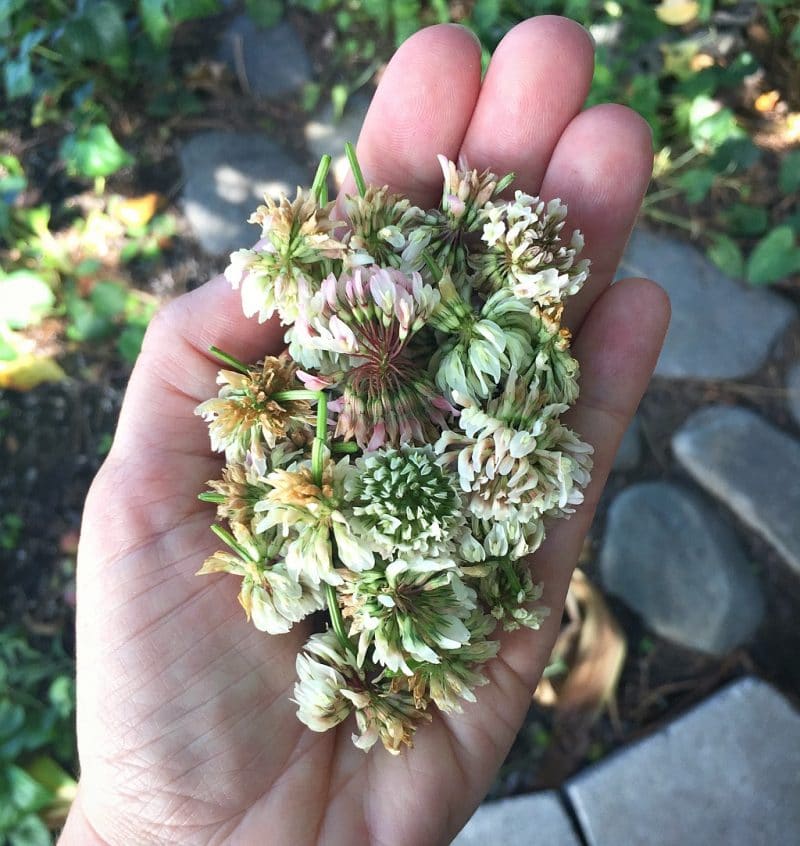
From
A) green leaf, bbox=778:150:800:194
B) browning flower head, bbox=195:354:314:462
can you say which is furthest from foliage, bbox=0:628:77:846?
green leaf, bbox=778:150:800:194

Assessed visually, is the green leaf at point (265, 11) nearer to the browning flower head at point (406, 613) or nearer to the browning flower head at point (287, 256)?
the browning flower head at point (287, 256)

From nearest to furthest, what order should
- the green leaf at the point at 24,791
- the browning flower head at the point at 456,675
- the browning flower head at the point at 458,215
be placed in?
the browning flower head at the point at 456,675 → the browning flower head at the point at 458,215 → the green leaf at the point at 24,791

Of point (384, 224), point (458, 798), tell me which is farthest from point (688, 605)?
point (384, 224)

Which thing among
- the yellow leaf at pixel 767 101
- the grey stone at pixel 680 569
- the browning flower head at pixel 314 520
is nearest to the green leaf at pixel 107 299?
the browning flower head at pixel 314 520

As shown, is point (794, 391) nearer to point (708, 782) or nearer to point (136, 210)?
point (708, 782)

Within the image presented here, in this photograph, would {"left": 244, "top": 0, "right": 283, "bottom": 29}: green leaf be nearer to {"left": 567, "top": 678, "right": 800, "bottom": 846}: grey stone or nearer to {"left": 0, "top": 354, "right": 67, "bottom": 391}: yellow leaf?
{"left": 0, "top": 354, "right": 67, "bottom": 391}: yellow leaf
